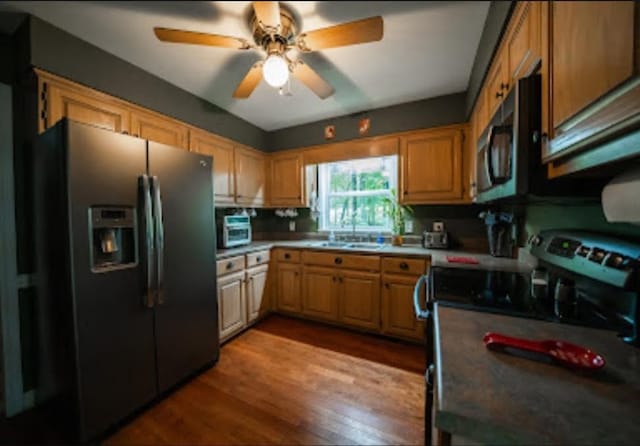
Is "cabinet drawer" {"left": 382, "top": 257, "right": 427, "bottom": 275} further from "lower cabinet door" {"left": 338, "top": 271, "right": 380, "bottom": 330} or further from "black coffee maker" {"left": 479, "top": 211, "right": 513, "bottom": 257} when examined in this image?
"black coffee maker" {"left": 479, "top": 211, "right": 513, "bottom": 257}

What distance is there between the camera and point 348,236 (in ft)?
9.77

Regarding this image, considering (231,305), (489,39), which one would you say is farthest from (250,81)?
(231,305)

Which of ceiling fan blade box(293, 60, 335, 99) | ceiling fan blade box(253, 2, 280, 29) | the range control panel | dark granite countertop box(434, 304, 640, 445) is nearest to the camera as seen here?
dark granite countertop box(434, 304, 640, 445)

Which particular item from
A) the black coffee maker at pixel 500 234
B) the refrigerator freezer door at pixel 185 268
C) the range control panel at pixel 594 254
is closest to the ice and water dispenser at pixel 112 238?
the refrigerator freezer door at pixel 185 268

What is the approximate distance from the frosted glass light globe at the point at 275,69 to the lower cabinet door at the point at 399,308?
1.75 meters

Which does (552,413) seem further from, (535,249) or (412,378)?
(412,378)

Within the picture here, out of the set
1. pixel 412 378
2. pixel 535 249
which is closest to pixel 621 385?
pixel 535 249

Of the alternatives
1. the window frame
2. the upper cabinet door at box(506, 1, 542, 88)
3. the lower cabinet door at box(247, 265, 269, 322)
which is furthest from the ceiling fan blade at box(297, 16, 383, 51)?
the lower cabinet door at box(247, 265, 269, 322)

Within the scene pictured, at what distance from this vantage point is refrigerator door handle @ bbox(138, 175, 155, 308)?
1.40 meters

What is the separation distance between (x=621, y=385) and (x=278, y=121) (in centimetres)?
307

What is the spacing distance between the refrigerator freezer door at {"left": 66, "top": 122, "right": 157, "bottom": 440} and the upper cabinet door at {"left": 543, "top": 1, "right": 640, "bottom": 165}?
1.82m

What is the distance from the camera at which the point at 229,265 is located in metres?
2.21

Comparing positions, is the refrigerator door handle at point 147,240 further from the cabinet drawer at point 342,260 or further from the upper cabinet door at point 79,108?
the cabinet drawer at point 342,260

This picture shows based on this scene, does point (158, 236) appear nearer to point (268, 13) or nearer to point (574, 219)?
point (268, 13)
